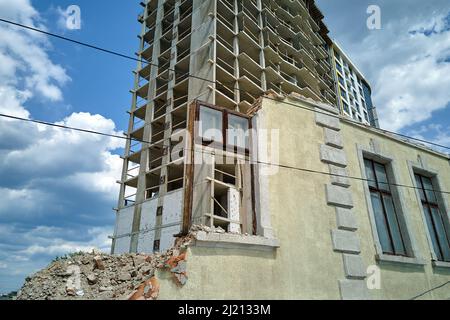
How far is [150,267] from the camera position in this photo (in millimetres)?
5605

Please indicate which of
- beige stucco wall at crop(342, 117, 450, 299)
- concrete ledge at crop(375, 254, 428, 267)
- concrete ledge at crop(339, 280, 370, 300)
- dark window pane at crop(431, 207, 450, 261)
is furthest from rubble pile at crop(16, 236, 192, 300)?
dark window pane at crop(431, 207, 450, 261)

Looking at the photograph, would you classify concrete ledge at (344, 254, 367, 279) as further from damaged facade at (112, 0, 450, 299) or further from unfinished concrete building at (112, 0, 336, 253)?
unfinished concrete building at (112, 0, 336, 253)

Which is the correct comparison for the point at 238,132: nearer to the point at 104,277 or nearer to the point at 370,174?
the point at 104,277

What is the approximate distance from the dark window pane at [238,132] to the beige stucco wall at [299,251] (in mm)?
504

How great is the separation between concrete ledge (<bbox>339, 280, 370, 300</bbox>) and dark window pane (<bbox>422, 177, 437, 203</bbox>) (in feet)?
16.9

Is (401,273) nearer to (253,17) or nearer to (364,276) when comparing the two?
(364,276)

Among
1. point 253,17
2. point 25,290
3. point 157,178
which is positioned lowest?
point 25,290

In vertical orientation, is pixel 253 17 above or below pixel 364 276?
above

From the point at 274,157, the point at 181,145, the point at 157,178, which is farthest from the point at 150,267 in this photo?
the point at 157,178

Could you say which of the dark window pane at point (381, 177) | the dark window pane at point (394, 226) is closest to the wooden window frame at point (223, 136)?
the dark window pane at point (381, 177)

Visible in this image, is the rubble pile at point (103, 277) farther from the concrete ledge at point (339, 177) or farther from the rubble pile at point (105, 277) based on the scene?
the concrete ledge at point (339, 177)

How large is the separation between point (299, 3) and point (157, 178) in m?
29.9

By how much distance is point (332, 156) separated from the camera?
823 cm

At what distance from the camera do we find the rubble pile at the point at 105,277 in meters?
4.86
